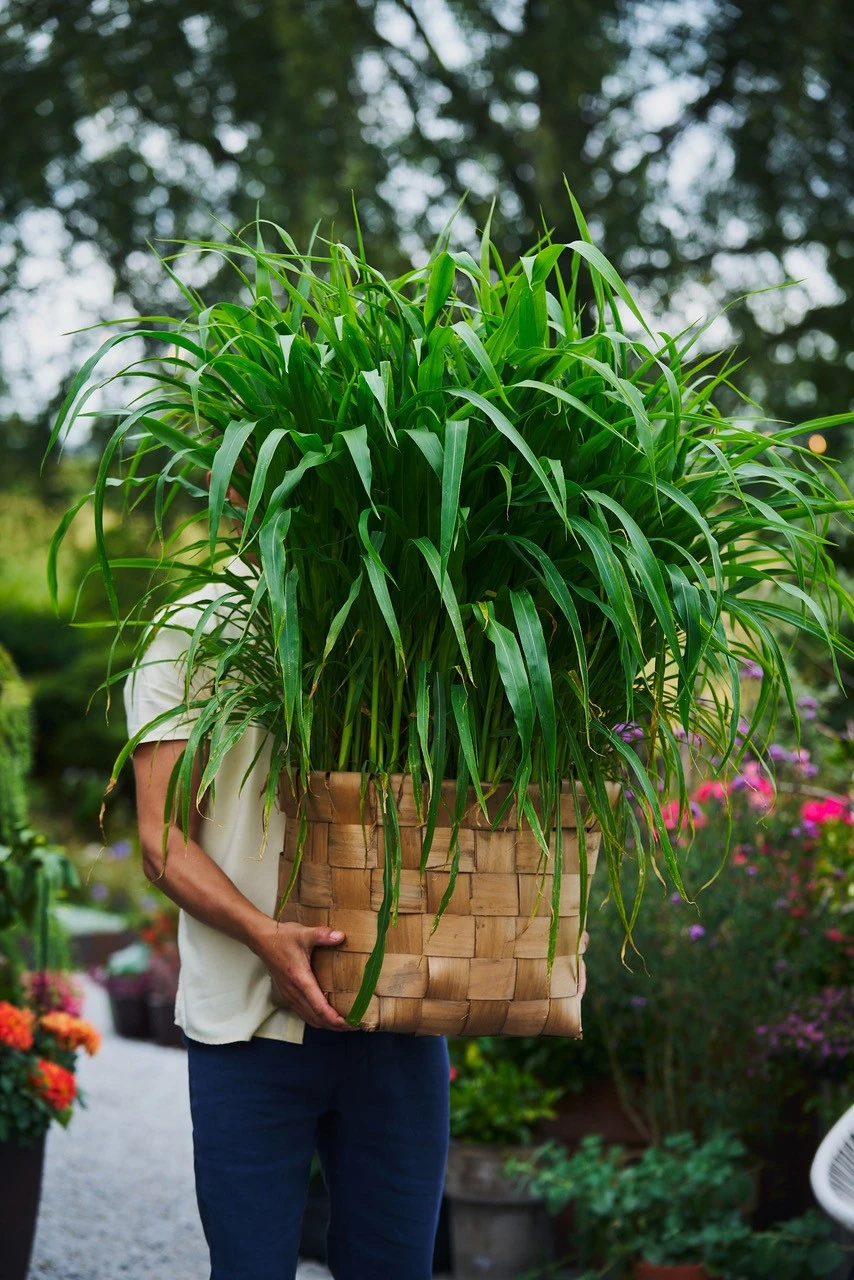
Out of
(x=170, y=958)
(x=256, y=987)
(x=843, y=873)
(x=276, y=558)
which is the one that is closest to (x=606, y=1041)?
(x=843, y=873)

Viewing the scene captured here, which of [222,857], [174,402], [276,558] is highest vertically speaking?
[174,402]

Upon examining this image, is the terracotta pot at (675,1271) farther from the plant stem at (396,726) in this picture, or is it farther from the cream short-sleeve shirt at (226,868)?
the plant stem at (396,726)

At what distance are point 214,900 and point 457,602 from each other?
0.44m

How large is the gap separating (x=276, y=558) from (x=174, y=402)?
26 cm

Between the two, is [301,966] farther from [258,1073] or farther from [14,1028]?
[14,1028]

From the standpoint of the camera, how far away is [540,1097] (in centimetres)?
272

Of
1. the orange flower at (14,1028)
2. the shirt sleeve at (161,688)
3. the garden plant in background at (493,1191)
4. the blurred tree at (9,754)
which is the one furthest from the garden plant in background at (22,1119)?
the shirt sleeve at (161,688)

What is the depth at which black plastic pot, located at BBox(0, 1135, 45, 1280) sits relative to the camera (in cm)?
230

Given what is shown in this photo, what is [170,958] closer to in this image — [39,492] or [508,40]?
[39,492]

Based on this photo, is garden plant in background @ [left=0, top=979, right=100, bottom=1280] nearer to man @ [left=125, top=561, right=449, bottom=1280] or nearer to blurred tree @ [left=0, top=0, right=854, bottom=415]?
man @ [left=125, top=561, right=449, bottom=1280]

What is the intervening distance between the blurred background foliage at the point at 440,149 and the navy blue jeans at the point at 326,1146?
2.74 metres

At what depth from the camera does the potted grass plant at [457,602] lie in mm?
1122

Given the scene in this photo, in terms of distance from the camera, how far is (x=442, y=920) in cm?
119

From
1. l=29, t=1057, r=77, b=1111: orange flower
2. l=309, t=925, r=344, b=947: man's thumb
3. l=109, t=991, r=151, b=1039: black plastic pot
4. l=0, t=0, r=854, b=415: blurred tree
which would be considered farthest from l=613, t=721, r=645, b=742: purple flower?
l=109, t=991, r=151, b=1039: black plastic pot
